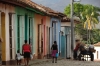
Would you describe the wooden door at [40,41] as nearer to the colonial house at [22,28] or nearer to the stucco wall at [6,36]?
the colonial house at [22,28]

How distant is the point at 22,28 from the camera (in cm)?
2131

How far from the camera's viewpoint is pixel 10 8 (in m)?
18.8

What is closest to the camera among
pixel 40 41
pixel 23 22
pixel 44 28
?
pixel 23 22

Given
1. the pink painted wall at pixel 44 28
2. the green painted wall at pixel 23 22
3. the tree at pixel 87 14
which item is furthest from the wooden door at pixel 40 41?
the tree at pixel 87 14

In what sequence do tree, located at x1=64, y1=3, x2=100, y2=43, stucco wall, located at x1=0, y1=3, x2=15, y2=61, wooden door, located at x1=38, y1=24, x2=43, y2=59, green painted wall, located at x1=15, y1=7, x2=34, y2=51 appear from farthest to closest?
tree, located at x1=64, y1=3, x2=100, y2=43 < wooden door, located at x1=38, y1=24, x2=43, y2=59 < green painted wall, located at x1=15, y1=7, x2=34, y2=51 < stucco wall, located at x1=0, y1=3, x2=15, y2=61

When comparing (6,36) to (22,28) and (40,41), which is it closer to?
(22,28)

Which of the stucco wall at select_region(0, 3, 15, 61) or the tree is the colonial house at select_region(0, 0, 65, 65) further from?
the tree

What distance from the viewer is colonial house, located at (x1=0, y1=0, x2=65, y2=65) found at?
1781 centimetres

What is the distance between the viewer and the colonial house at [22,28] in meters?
17.8

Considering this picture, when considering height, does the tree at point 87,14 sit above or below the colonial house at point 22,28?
above

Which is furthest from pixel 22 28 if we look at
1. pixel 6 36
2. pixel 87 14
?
pixel 87 14

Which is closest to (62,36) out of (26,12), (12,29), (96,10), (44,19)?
(44,19)

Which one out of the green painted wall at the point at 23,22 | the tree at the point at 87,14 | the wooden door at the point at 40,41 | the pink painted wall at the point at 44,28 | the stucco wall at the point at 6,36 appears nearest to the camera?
the stucco wall at the point at 6,36

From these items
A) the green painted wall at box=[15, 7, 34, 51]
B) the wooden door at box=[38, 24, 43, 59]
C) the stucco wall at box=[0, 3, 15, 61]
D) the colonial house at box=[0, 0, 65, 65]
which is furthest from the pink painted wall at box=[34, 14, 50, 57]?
the stucco wall at box=[0, 3, 15, 61]
